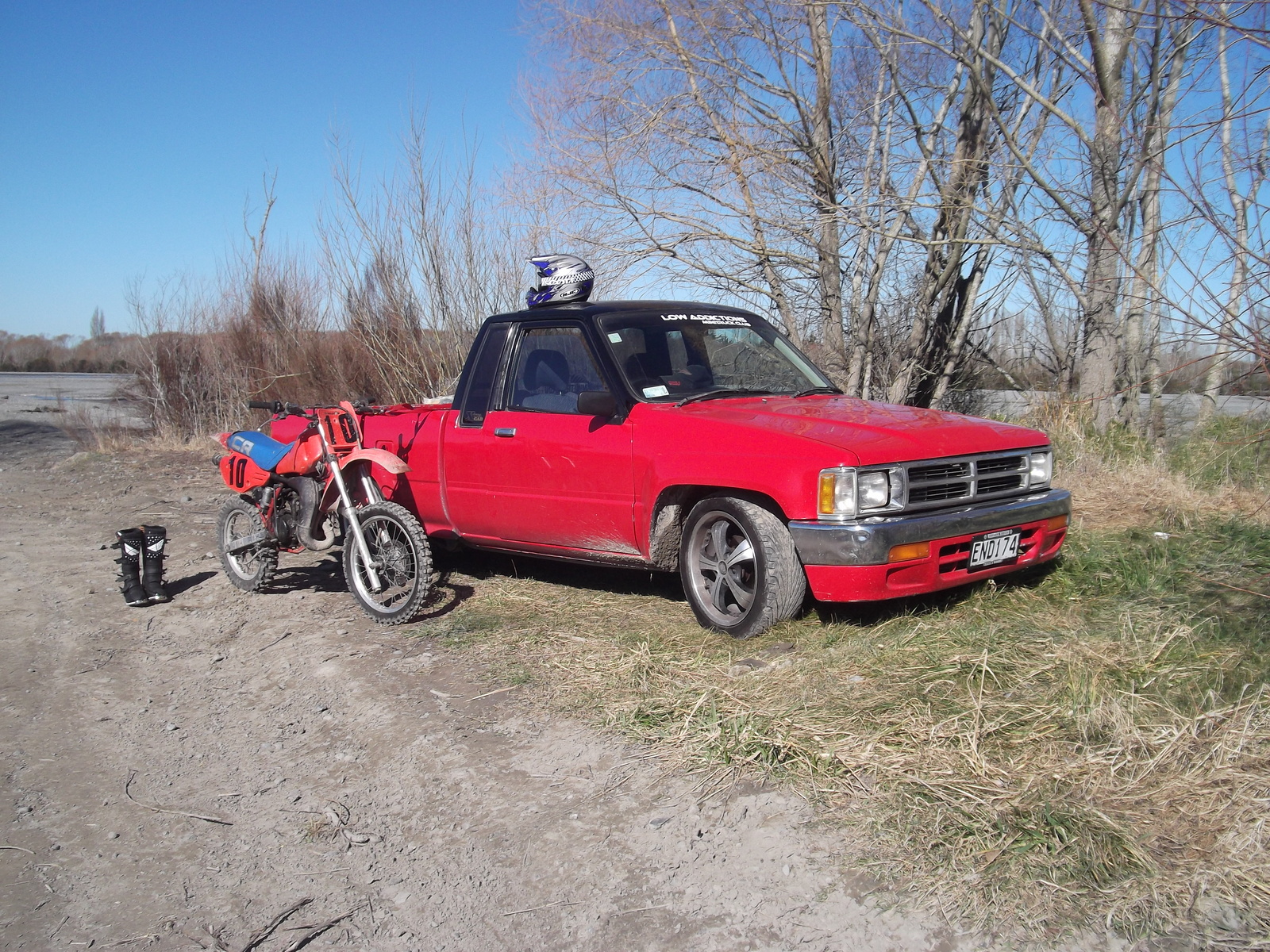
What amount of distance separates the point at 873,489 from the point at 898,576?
0.41m

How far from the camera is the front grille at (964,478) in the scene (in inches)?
180

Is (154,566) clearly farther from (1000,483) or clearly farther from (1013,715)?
(1013,715)

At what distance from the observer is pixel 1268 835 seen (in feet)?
9.32

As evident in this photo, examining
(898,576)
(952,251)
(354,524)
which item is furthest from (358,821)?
(952,251)

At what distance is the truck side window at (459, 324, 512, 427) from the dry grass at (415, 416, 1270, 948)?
46.9 inches

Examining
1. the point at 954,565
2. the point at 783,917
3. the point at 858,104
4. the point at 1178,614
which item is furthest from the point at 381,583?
the point at 858,104

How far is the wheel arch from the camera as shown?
5039 millimetres

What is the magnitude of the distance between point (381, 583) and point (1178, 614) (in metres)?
4.25

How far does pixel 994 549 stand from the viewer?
4789 mm

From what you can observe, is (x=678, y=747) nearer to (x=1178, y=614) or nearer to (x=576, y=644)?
(x=576, y=644)

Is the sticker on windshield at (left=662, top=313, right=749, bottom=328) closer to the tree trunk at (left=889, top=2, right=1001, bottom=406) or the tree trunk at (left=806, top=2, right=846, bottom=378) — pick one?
the tree trunk at (left=889, top=2, right=1001, bottom=406)

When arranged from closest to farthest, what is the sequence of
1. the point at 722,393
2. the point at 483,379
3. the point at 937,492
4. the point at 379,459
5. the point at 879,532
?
the point at 879,532, the point at 937,492, the point at 722,393, the point at 379,459, the point at 483,379

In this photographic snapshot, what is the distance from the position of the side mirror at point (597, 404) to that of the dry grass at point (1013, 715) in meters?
1.17

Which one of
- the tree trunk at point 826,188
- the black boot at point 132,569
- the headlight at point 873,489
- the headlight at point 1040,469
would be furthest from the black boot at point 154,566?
the tree trunk at point 826,188
